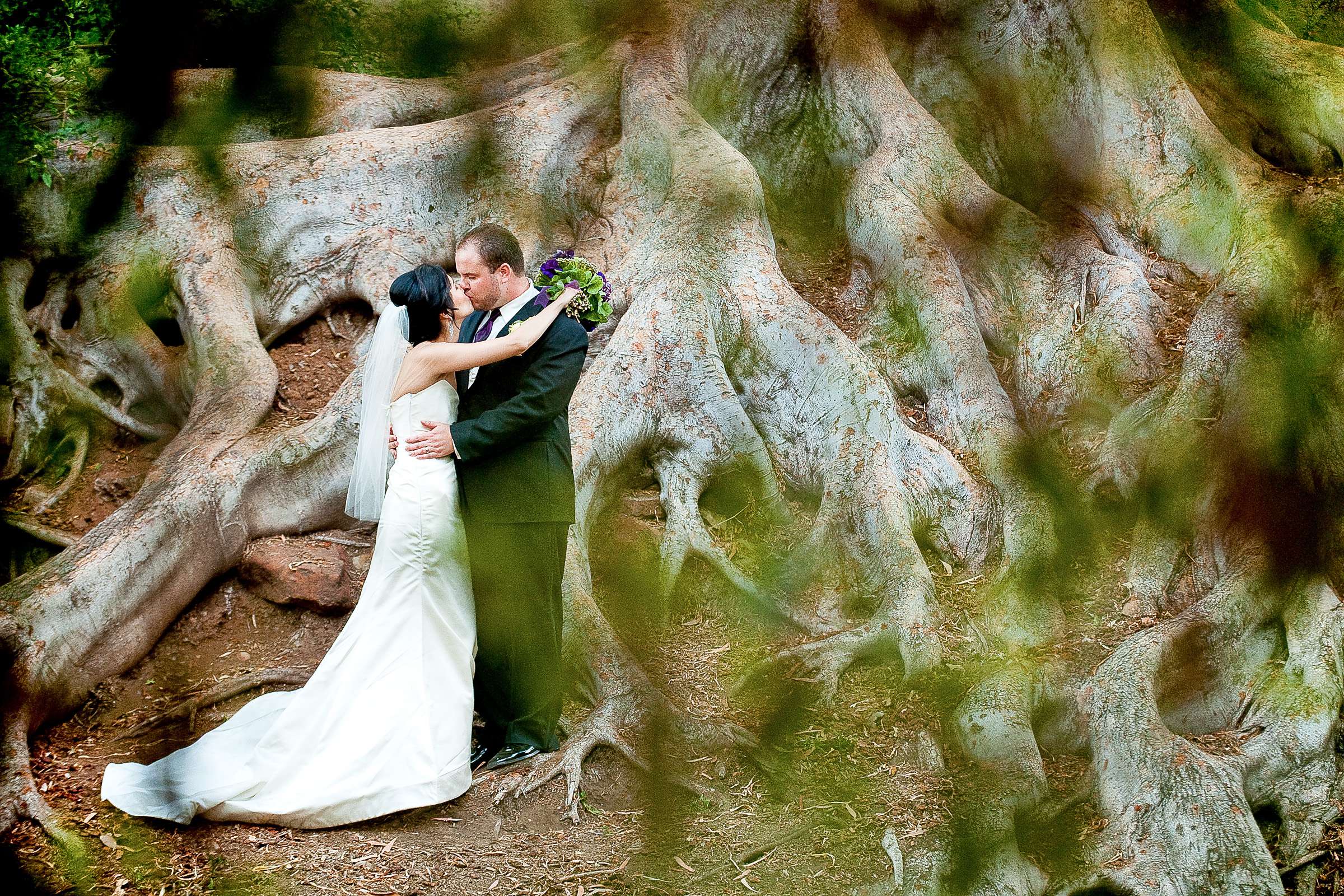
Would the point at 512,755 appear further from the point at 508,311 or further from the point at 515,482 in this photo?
the point at 508,311

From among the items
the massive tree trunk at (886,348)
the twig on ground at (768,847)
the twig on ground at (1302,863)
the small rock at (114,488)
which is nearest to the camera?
the massive tree trunk at (886,348)

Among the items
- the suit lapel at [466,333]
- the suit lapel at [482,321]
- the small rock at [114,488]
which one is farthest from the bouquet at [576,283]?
the small rock at [114,488]

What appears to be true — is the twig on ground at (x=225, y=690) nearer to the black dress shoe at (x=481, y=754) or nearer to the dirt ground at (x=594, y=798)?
the dirt ground at (x=594, y=798)

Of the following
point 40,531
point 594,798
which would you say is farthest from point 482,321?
point 40,531

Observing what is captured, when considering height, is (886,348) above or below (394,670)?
above

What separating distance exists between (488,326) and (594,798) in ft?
5.98

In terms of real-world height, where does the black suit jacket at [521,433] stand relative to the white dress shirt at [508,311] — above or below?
below

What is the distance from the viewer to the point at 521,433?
394cm

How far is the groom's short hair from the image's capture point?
11.9 ft

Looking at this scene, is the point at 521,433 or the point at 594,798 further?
the point at 521,433

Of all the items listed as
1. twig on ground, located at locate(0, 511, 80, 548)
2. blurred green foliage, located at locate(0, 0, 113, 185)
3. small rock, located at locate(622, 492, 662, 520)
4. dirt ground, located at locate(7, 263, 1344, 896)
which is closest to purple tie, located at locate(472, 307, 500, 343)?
dirt ground, located at locate(7, 263, 1344, 896)

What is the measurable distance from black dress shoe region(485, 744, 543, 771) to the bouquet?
1.69 m

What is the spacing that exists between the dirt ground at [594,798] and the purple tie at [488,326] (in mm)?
998

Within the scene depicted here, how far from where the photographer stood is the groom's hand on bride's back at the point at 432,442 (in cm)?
401
